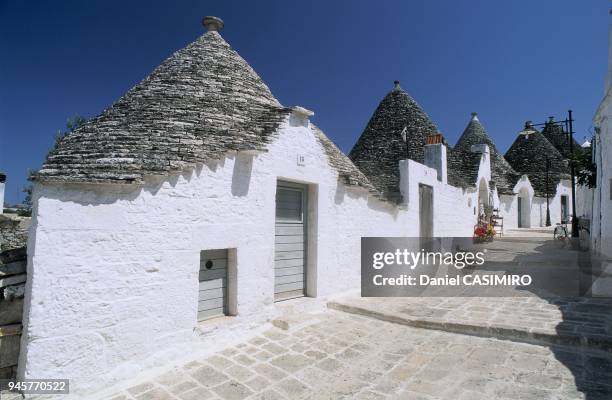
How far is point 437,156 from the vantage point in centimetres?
1162

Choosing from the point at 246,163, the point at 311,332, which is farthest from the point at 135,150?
the point at 311,332

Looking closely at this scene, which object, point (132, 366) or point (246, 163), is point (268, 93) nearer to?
point (246, 163)

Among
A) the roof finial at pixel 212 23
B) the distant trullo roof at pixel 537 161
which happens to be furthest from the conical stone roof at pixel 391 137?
the distant trullo roof at pixel 537 161

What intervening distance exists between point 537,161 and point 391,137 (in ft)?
54.5

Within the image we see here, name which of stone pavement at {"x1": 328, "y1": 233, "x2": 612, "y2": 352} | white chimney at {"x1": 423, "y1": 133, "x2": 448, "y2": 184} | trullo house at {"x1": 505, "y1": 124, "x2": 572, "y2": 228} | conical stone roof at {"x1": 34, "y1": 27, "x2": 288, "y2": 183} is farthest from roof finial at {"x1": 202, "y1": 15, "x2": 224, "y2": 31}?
trullo house at {"x1": 505, "y1": 124, "x2": 572, "y2": 228}

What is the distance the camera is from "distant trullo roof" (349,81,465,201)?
40.7 feet

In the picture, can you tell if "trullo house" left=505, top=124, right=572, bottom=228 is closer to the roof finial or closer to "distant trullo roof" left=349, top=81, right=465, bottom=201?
"distant trullo roof" left=349, top=81, right=465, bottom=201

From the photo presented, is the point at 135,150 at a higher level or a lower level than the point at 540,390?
higher

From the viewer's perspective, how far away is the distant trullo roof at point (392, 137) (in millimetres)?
12406

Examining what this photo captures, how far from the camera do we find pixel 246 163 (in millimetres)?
5105

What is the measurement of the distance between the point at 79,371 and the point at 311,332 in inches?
115

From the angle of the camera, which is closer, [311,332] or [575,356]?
[575,356]

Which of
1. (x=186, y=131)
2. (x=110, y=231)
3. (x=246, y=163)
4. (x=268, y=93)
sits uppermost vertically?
(x=268, y=93)

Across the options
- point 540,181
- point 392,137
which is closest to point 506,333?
point 392,137
